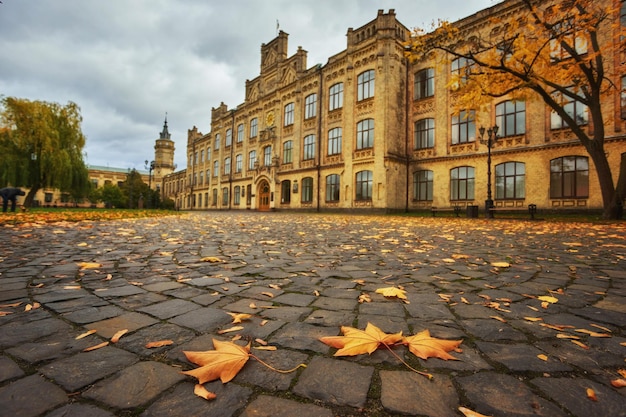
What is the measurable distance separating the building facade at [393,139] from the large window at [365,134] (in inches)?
2.9

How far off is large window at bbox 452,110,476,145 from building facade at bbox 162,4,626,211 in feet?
0.21

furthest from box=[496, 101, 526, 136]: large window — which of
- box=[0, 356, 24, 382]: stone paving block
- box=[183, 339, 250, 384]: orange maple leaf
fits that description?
box=[0, 356, 24, 382]: stone paving block

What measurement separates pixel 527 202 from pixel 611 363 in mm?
18950

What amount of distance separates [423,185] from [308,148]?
410 inches

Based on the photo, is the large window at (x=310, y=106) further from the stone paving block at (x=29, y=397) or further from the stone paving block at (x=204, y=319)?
the stone paving block at (x=29, y=397)

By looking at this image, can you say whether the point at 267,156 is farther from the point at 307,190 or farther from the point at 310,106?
the point at 307,190

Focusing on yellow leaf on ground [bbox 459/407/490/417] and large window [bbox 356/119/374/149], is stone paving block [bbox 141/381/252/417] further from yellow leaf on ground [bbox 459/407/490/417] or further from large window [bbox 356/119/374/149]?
large window [bbox 356/119/374/149]

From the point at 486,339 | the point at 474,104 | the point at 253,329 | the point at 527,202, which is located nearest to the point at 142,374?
→ the point at 253,329

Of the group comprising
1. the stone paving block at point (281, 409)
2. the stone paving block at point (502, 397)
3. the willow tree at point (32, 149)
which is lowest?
the stone paving block at point (502, 397)

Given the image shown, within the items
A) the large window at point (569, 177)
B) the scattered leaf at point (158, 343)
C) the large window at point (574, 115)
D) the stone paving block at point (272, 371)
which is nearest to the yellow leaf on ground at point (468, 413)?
the stone paving block at point (272, 371)

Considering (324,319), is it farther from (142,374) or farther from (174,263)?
(174,263)

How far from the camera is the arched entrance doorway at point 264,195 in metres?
30.8

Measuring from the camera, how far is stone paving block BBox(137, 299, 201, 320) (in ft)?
6.54

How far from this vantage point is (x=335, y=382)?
4.12ft
